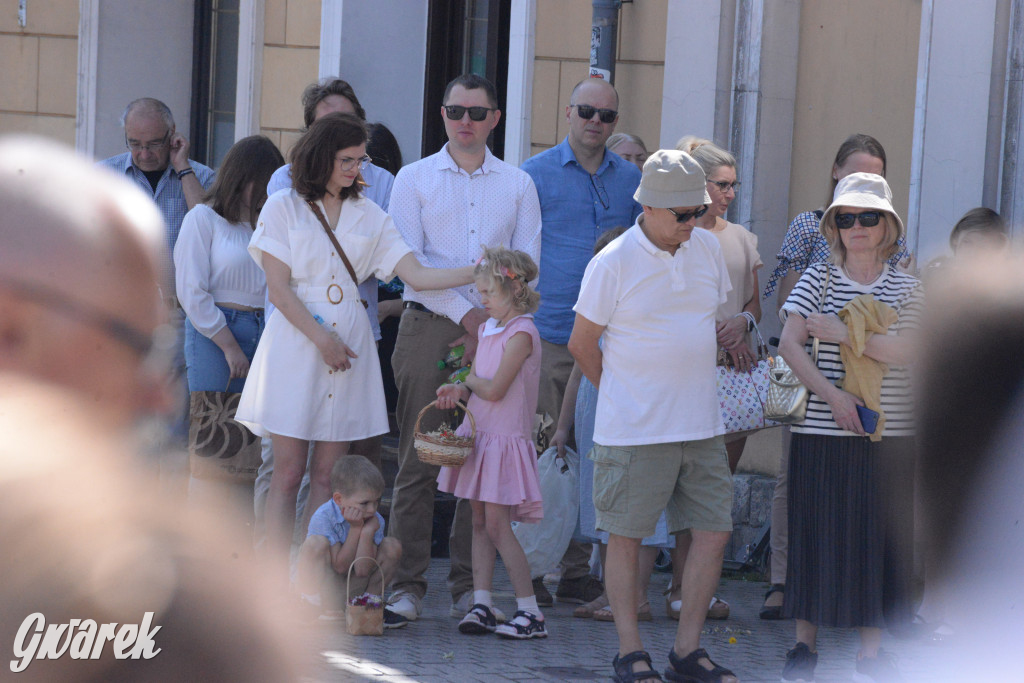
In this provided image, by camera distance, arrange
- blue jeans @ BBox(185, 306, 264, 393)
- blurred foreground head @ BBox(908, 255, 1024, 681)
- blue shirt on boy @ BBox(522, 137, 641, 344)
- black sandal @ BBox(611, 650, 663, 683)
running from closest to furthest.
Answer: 1. black sandal @ BBox(611, 650, 663, 683)
2. blurred foreground head @ BBox(908, 255, 1024, 681)
3. blue jeans @ BBox(185, 306, 264, 393)
4. blue shirt on boy @ BBox(522, 137, 641, 344)

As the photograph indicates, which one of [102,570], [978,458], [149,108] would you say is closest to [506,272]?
[978,458]

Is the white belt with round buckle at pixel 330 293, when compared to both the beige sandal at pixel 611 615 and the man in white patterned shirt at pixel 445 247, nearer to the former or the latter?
the man in white patterned shirt at pixel 445 247

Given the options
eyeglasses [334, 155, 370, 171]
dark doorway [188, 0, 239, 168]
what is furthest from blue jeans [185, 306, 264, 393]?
dark doorway [188, 0, 239, 168]

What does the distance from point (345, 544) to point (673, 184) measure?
1914 millimetres

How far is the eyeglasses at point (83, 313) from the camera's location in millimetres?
787

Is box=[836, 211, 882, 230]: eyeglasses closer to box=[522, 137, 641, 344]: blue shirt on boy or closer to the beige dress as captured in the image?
the beige dress

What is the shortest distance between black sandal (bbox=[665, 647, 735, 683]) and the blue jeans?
2.27 metres

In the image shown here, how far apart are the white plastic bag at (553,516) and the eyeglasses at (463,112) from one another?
1453mm

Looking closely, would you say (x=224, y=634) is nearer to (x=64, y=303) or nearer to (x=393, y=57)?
(x=64, y=303)

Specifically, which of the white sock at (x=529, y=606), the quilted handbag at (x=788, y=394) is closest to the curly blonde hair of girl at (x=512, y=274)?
the quilted handbag at (x=788, y=394)

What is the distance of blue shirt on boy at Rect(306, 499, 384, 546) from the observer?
200 inches

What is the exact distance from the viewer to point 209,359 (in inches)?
224

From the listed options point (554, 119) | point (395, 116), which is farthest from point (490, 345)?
point (395, 116)

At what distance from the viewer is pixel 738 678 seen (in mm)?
4590
